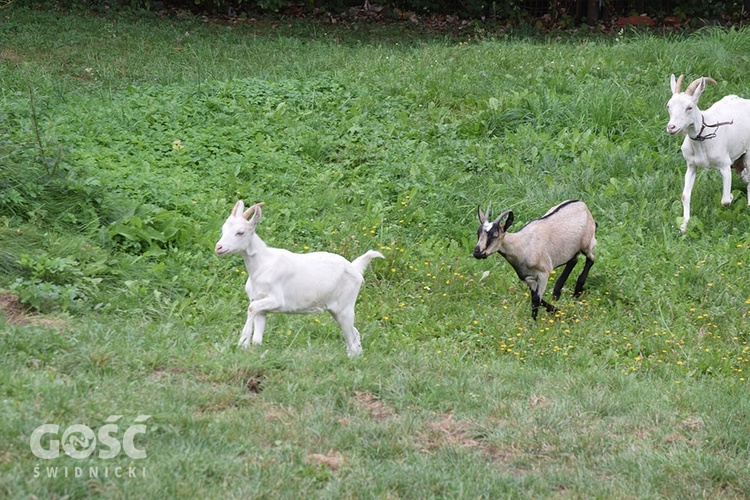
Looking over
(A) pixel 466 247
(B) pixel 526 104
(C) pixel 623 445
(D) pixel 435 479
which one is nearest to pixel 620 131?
(B) pixel 526 104

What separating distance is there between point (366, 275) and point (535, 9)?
12918 millimetres

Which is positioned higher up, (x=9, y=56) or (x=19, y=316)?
(x=9, y=56)

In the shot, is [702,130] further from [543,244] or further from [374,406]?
[374,406]

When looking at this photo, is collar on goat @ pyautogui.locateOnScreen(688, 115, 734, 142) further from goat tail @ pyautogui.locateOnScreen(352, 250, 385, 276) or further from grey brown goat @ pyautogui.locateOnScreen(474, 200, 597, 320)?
goat tail @ pyautogui.locateOnScreen(352, 250, 385, 276)

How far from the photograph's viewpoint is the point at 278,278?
20.4 feet

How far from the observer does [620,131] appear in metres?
11.9

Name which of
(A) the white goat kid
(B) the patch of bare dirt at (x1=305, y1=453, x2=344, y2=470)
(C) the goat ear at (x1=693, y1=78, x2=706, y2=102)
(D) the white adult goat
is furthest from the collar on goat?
(B) the patch of bare dirt at (x1=305, y1=453, x2=344, y2=470)

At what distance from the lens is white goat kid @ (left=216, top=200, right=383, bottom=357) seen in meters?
6.18

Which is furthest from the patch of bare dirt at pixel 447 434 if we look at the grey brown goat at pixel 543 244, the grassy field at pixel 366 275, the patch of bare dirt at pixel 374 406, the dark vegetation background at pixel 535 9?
the dark vegetation background at pixel 535 9

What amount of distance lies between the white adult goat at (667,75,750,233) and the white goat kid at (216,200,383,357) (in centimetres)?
469

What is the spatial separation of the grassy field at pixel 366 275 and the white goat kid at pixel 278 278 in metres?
0.31

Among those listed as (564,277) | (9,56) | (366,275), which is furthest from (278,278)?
(9,56)

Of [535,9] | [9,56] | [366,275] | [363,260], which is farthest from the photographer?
[535,9]

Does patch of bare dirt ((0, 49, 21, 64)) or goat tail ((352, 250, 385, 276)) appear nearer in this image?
goat tail ((352, 250, 385, 276))
